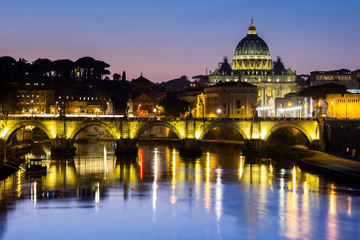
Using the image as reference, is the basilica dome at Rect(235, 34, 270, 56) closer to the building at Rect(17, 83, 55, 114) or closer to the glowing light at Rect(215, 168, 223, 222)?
the building at Rect(17, 83, 55, 114)

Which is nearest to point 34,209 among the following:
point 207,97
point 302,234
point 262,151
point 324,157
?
point 302,234

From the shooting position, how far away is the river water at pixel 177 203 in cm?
3512

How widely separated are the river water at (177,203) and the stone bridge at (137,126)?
30.7 ft

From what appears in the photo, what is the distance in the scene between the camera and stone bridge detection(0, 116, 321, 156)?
70.7 metres

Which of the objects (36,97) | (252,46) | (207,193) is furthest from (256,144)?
(252,46)

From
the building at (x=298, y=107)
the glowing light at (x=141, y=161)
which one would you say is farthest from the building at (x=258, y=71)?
the glowing light at (x=141, y=161)

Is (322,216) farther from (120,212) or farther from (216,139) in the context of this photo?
(216,139)

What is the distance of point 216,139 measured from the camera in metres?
90.7

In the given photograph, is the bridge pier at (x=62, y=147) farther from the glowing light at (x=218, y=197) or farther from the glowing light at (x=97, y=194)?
the glowing light at (x=218, y=197)

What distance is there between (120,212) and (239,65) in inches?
5453

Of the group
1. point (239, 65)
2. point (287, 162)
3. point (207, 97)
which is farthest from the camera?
point (239, 65)

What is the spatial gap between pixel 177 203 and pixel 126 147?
29.9 metres

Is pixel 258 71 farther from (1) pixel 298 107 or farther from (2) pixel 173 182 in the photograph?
(2) pixel 173 182

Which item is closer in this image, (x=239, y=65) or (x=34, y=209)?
(x=34, y=209)
